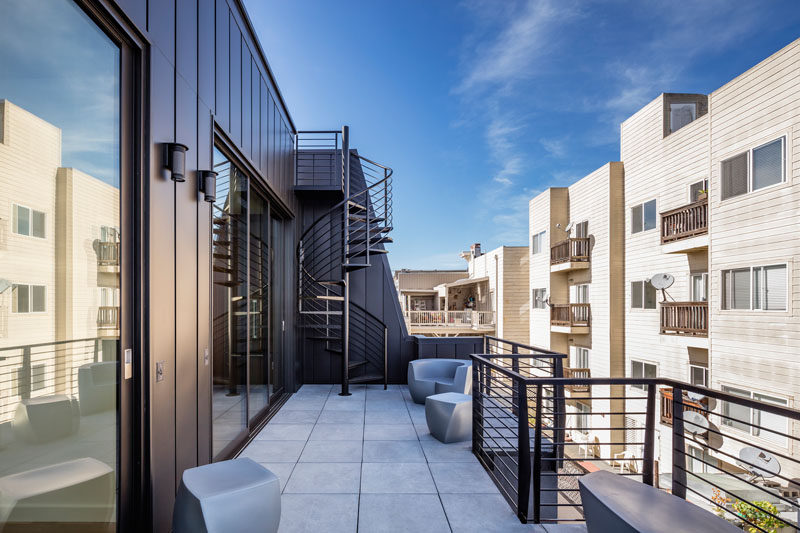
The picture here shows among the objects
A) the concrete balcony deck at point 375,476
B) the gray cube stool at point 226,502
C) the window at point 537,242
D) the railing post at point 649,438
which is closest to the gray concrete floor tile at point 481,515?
the concrete balcony deck at point 375,476

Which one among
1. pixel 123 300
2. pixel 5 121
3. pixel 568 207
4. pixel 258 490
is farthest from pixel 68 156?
pixel 568 207

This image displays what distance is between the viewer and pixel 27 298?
4.61ft

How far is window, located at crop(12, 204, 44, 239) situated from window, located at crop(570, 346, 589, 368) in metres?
11.9

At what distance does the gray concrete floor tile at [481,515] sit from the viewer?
8.24ft

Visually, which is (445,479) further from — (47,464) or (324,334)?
(324,334)

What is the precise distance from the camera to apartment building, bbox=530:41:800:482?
19.5 feet

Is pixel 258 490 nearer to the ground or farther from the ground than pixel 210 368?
nearer to the ground

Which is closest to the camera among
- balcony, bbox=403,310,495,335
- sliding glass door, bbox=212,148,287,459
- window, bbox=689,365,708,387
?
sliding glass door, bbox=212,148,287,459

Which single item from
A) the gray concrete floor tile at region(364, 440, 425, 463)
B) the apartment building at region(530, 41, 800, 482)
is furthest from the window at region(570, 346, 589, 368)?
the gray concrete floor tile at region(364, 440, 425, 463)

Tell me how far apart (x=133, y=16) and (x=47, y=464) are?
2082 mm

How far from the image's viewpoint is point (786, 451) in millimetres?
5980

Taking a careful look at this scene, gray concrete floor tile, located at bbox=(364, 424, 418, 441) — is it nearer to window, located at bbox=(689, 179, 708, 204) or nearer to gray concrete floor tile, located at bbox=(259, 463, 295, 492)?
gray concrete floor tile, located at bbox=(259, 463, 295, 492)

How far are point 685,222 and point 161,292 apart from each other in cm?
894

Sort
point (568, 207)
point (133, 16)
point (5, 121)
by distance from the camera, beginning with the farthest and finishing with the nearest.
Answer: point (568, 207) → point (133, 16) → point (5, 121)
